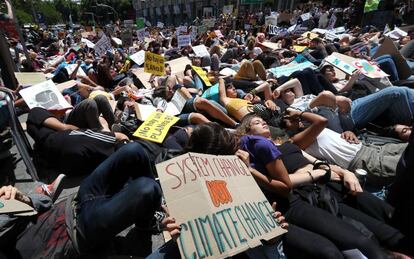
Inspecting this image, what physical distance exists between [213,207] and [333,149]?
2059mm

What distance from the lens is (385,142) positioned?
3.20 meters

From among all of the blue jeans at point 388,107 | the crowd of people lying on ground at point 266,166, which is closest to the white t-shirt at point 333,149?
the crowd of people lying on ground at point 266,166

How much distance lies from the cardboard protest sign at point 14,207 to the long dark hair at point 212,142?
3.98ft

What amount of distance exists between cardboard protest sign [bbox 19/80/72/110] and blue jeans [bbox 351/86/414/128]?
4149 millimetres

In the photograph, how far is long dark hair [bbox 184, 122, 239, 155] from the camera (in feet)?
7.24

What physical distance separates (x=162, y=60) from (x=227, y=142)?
506 centimetres

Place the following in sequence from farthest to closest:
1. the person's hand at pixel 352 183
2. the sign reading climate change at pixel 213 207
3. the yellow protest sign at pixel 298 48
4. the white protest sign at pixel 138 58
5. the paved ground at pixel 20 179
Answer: the yellow protest sign at pixel 298 48
the white protest sign at pixel 138 58
the paved ground at pixel 20 179
the person's hand at pixel 352 183
the sign reading climate change at pixel 213 207

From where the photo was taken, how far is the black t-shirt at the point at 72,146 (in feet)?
10.3

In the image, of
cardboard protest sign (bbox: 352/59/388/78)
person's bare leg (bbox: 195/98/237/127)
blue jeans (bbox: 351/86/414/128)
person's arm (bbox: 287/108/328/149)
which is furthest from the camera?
cardboard protest sign (bbox: 352/59/388/78)

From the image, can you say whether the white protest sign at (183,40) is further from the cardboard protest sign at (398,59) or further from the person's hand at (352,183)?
the person's hand at (352,183)

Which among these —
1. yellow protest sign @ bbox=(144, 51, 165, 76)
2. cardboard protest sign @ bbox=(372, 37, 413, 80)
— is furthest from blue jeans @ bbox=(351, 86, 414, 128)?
yellow protest sign @ bbox=(144, 51, 165, 76)

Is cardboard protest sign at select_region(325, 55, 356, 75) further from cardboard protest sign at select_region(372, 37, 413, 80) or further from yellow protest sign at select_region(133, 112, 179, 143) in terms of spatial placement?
yellow protest sign at select_region(133, 112, 179, 143)

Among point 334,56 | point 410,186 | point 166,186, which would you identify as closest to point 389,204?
point 410,186

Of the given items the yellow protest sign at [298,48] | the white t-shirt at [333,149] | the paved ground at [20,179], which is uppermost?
the white t-shirt at [333,149]
